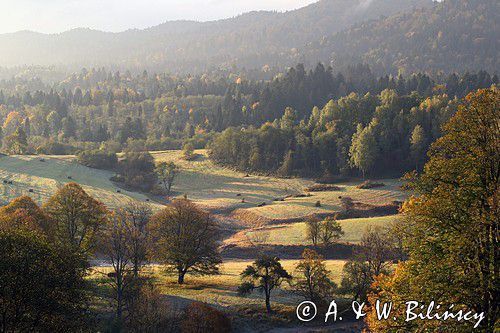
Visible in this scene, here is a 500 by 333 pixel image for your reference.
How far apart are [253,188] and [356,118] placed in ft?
158

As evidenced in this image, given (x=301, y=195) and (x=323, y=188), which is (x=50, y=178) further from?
(x=323, y=188)

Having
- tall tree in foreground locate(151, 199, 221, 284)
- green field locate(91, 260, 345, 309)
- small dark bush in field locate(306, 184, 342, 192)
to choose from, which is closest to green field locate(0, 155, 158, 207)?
tall tree in foreground locate(151, 199, 221, 284)

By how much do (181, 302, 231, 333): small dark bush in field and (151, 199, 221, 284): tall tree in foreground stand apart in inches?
637

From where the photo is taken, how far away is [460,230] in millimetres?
15914

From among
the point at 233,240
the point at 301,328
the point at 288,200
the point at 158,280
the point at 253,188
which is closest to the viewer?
the point at 301,328

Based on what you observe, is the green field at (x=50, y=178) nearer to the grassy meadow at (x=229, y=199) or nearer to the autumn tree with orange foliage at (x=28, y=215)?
the grassy meadow at (x=229, y=199)

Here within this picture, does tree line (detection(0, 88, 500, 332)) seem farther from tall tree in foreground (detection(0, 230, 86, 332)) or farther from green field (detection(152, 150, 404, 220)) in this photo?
green field (detection(152, 150, 404, 220))

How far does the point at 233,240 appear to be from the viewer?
78688 mm

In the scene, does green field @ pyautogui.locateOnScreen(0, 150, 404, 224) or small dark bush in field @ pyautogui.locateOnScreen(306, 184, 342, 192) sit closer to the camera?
green field @ pyautogui.locateOnScreen(0, 150, 404, 224)

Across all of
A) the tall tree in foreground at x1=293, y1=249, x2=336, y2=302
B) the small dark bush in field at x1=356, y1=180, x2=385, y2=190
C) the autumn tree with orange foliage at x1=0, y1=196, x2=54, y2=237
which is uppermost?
the autumn tree with orange foliage at x1=0, y1=196, x2=54, y2=237

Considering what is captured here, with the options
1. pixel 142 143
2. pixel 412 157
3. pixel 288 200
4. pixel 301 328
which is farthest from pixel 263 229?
pixel 142 143

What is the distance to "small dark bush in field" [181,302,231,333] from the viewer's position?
1314 inches

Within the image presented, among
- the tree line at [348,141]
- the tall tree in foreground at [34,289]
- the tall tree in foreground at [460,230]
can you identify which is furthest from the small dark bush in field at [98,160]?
the tall tree in foreground at [460,230]

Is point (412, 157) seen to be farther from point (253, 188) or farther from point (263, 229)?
point (263, 229)
